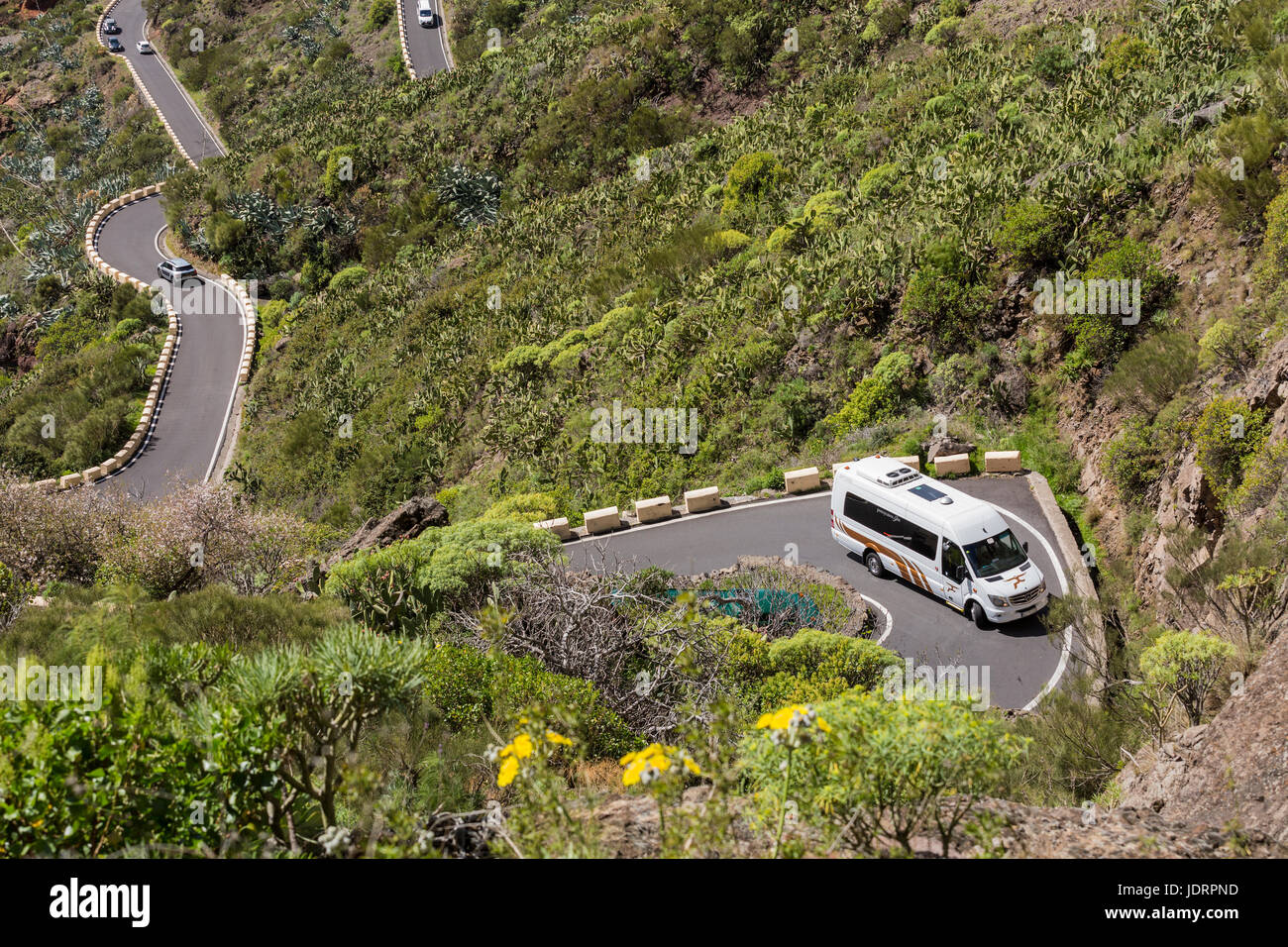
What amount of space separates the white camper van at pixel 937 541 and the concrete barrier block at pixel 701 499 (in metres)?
3.67

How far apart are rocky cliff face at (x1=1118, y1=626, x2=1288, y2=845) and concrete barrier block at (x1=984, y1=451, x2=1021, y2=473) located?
9737 millimetres

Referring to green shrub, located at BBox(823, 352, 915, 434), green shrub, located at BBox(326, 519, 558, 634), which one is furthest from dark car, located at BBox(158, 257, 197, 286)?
green shrub, located at BBox(823, 352, 915, 434)

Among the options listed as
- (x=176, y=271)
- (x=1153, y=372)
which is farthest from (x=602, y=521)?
(x=176, y=271)

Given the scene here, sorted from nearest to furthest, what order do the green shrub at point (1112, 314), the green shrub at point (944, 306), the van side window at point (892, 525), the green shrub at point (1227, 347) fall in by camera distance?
the green shrub at point (1227, 347)
the van side window at point (892, 525)
the green shrub at point (1112, 314)
the green shrub at point (944, 306)

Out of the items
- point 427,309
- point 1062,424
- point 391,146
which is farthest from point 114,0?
point 1062,424

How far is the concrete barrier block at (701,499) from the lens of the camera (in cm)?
2006

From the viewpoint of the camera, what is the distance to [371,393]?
34000 millimetres

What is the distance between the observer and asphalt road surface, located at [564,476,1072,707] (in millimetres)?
14156

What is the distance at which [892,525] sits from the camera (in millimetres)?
16031

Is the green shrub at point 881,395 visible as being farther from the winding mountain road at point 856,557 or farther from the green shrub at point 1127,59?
the green shrub at point 1127,59

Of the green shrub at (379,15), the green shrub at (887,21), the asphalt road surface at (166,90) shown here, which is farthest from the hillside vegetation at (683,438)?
the green shrub at (379,15)

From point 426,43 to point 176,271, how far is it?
105ft

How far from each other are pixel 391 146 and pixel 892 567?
4456cm

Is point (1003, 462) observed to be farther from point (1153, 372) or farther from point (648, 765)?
point (648, 765)
